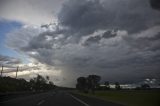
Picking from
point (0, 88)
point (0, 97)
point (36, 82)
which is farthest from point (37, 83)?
point (0, 97)

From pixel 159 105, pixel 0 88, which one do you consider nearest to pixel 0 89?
pixel 0 88

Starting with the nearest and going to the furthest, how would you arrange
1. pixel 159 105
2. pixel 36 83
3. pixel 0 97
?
pixel 159 105 → pixel 0 97 → pixel 36 83

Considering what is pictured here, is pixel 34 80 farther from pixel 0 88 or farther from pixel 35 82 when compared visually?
pixel 0 88

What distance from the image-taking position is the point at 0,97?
31.8 metres

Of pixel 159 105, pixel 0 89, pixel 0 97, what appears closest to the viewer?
pixel 159 105

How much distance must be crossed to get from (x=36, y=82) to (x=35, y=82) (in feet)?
4.85

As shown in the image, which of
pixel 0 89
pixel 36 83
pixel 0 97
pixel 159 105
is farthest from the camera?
pixel 36 83

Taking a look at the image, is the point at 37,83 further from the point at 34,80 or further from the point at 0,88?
the point at 0,88

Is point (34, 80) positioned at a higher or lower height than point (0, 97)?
higher

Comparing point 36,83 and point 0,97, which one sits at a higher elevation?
point 36,83

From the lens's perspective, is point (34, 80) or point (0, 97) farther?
point (34, 80)

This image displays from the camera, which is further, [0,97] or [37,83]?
[37,83]

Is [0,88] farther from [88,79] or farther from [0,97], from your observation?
[88,79]

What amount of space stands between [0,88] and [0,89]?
1122 millimetres
